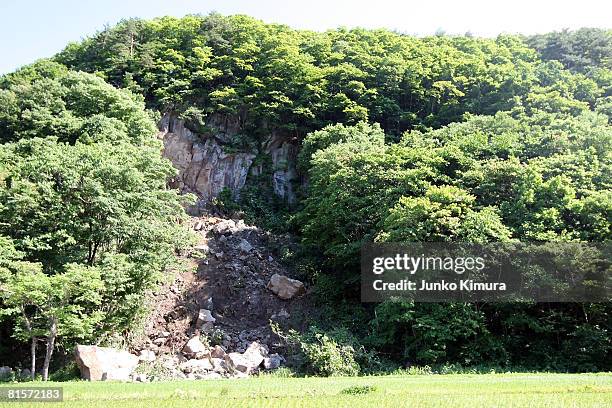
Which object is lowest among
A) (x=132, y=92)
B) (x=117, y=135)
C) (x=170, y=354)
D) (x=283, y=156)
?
(x=170, y=354)

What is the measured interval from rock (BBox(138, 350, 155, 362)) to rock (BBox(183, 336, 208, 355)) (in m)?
1.27

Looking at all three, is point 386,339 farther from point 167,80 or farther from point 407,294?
point 167,80

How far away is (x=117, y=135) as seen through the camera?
864 inches

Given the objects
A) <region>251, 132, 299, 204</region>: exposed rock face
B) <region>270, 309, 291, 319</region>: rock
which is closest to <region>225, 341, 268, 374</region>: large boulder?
<region>270, 309, 291, 319</region>: rock

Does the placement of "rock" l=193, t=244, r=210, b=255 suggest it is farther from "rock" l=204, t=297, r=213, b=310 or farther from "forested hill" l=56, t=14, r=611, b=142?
"forested hill" l=56, t=14, r=611, b=142

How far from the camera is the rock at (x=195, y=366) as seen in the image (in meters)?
16.4

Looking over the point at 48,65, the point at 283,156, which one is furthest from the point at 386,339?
the point at 48,65

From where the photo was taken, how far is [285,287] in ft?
75.3

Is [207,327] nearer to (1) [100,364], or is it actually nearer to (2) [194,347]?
(2) [194,347]

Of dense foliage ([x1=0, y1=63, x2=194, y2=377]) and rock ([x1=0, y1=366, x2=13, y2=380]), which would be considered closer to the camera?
dense foliage ([x1=0, y1=63, x2=194, y2=377])

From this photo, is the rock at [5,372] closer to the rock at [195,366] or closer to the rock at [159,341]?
the rock at [159,341]

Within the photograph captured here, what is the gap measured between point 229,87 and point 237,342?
20.8 metres

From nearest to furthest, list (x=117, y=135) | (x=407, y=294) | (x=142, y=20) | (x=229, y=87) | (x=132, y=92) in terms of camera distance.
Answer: (x=407, y=294) → (x=117, y=135) → (x=132, y=92) → (x=229, y=87) → (x=142, y=20)

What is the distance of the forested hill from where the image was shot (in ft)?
107
